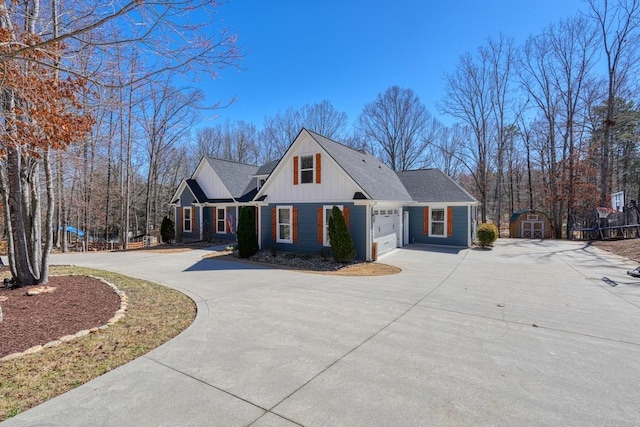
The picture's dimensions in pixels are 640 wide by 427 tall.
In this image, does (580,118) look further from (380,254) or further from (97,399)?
(97,399)

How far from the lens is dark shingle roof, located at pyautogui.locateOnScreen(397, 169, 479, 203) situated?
15.8m

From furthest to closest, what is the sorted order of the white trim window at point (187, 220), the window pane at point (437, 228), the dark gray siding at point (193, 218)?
1. the white trim window at point (187, 220)
2. the dark gray siding at point (193, 218)
3. the window pane at point (437, 228)

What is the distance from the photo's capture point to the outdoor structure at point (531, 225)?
21578mm

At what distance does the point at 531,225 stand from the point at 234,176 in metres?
22.8

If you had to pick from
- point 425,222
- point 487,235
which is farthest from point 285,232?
point 487,235

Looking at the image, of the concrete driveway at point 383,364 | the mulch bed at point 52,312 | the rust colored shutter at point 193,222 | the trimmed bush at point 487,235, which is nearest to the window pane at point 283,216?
the concrete driveway at point 383,364

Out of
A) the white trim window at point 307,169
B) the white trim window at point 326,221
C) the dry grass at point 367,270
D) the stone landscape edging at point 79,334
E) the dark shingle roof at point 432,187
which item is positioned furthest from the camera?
the dark shingle roof at point 432,187

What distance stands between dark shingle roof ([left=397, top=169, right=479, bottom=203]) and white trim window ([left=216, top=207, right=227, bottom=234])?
1226cm

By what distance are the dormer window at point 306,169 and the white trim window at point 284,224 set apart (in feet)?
4.92

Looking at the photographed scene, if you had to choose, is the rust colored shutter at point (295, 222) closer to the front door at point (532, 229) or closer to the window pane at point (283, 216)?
the window pane at point (283, 216)

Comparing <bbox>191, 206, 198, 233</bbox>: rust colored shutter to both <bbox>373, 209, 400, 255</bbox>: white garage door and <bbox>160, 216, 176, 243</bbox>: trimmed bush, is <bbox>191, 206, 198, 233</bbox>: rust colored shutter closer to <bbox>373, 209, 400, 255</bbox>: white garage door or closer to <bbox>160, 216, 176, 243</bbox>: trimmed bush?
<bbox>160, 216, 176, 243</bbox>: trimmed bush

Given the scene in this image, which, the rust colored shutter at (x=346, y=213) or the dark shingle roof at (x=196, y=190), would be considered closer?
the rust colored shutter at (x=346, y=213)

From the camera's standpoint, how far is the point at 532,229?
71.9 feet

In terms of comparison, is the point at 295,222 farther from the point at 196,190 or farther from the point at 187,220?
the point at 187,220
